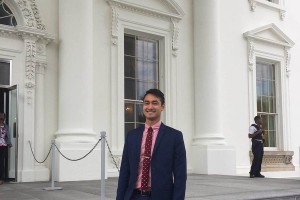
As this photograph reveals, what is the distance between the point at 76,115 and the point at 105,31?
8.96 feet

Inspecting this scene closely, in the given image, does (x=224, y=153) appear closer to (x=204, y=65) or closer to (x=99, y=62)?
(x=204, y=65)

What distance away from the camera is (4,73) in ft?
34.9

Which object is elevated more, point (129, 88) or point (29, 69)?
point (29, 69)

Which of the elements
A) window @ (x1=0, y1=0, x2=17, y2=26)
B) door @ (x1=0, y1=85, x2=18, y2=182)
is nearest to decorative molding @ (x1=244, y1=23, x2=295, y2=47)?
window @ (x1=0, y1=0, x2=17, y2=26)

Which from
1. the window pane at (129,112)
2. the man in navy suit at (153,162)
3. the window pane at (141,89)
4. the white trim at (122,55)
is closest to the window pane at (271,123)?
the white trim at (122,55)

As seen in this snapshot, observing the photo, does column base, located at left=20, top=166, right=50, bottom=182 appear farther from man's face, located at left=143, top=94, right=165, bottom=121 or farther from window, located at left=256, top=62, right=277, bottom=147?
window, located at left=256, top=62, right=277, bottom=147

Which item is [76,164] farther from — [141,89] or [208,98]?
[208,98]

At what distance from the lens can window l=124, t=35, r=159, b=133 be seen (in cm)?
1290

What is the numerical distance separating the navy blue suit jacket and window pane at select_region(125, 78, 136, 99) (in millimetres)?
9348

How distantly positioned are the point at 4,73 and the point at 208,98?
20.9 feet

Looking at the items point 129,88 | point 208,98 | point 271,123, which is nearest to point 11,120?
point 129,88

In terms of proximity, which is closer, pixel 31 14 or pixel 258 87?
pixel 31 14

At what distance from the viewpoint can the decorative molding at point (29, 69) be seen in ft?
35.0

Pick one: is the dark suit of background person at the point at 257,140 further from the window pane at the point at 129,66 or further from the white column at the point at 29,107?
the white column at the point at 29,107
